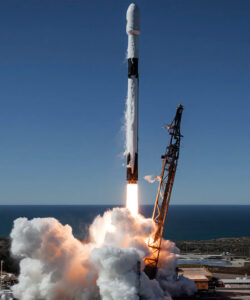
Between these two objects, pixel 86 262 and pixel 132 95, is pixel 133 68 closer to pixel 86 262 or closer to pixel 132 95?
pixel 132 95

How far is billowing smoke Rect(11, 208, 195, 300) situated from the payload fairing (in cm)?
450

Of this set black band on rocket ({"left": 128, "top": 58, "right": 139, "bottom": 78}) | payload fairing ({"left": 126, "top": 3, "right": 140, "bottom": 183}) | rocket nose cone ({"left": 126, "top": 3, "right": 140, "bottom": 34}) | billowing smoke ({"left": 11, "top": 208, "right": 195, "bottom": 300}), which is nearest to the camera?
billowing smoke ({"left": 11, "top": 208, "right": 195, "bottom": 300})

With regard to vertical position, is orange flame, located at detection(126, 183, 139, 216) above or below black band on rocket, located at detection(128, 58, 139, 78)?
below

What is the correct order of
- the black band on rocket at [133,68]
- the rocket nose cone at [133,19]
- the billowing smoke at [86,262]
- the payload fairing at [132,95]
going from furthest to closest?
1. the rocket nose cone at [133,19]
2. the black band on rocket at [133,68]
3. the payload fairing at [132,95]
4. the billowing smoke at [86,262]

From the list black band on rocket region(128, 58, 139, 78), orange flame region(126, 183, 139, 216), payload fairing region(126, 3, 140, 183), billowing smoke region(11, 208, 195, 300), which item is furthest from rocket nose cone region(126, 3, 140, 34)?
billowing smoke region(11, 208, 195, 300)

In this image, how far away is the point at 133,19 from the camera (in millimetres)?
36875

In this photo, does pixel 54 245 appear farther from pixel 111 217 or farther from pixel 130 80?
pixel 130 80

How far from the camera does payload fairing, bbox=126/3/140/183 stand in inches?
1405

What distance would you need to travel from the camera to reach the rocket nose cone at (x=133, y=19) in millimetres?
36753

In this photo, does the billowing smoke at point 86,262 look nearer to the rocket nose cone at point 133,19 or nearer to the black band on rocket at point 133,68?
the black band on rocket at point 133,68

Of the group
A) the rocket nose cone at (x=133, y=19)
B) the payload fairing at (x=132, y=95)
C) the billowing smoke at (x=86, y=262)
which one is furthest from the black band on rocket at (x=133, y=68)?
the billowing smoke at (x=86, y=262)

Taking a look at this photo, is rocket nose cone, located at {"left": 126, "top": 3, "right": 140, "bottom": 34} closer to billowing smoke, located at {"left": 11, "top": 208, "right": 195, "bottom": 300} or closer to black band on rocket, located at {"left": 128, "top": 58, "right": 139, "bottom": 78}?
black band on rocket, located at {"left": 128, "top": 58, "right": 139, "bottom": 78}

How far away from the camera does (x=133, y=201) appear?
3600cm

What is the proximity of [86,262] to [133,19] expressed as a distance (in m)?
22.2
